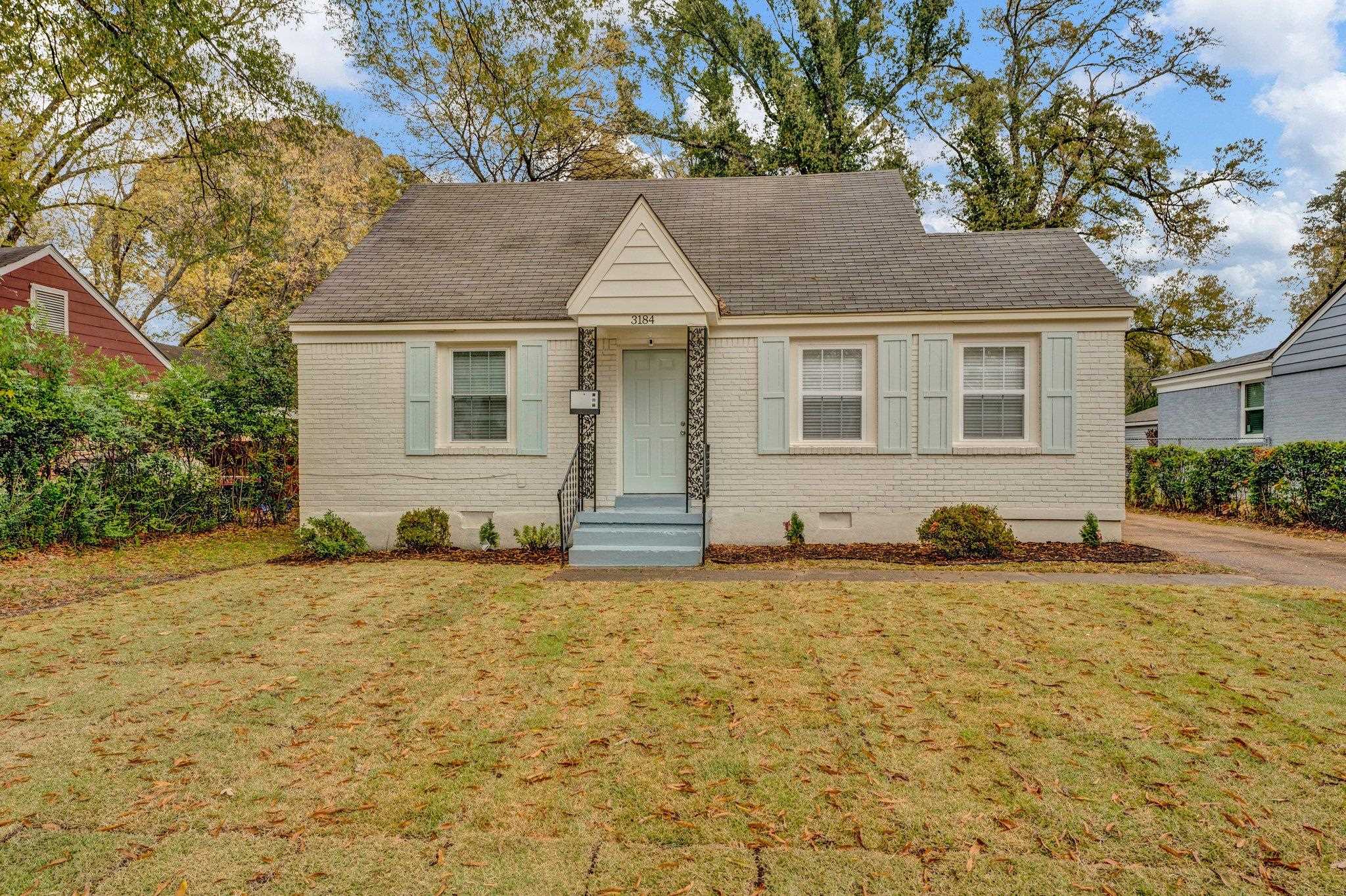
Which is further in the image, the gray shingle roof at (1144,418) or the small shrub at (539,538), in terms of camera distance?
the gray shingle roof at (1144,418)

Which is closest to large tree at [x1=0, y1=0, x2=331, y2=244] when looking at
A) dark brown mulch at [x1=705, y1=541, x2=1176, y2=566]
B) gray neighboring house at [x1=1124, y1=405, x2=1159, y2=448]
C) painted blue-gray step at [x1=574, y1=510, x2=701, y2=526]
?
painted blue-gray step at [x1=574, y1=510, x2=701, y2=526]

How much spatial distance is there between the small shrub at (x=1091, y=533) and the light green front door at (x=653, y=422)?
578 centimetres

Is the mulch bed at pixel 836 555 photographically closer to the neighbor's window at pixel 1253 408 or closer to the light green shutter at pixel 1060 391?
the light green shutter at pixel 1060 391

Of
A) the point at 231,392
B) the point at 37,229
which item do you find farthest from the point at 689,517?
the point at 37,229

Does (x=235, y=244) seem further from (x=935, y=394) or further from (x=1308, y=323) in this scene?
(x=1308, y=323)

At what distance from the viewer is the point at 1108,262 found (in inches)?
862

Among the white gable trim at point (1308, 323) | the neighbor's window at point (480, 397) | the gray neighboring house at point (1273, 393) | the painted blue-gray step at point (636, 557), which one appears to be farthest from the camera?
the white gable trim at point (1308, 323)

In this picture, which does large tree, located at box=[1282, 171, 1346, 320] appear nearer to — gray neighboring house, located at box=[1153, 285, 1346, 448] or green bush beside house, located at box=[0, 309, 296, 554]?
gray neighboring house, located at box=[1153, 285, 1346, 448]

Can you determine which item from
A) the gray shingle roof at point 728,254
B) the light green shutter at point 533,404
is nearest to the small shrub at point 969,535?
the gray shingle roof at point 728,254

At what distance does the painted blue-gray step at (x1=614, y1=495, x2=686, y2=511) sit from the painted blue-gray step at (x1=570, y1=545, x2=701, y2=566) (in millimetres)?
1009

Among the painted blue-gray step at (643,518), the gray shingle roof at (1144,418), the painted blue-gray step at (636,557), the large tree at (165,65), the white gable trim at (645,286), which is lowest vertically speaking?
the painted blue-gray step at (636,557)

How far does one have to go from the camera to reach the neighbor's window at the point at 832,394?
10.2 m

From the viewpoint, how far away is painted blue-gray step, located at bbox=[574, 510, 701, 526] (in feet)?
31.9

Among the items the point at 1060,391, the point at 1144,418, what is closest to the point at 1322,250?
the point at 1144,418
